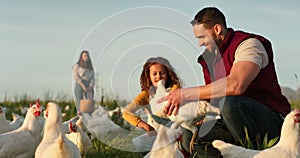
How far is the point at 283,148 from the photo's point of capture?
4.67 meters

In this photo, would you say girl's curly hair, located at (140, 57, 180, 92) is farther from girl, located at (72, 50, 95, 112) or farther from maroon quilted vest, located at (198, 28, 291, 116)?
girl, located at (72, 50, 95, 112)

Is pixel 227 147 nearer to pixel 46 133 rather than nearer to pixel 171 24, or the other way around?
pixel 171 24

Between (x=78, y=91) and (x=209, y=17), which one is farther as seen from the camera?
(x=78, y=91)

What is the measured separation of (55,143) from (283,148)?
73.1 inches

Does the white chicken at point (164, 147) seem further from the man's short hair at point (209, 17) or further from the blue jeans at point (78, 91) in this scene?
the man's short hair at point (209, 17)

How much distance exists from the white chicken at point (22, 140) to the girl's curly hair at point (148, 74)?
164 cm

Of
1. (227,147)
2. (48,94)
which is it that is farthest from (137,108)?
(48,94)

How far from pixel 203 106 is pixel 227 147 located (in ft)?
2.51

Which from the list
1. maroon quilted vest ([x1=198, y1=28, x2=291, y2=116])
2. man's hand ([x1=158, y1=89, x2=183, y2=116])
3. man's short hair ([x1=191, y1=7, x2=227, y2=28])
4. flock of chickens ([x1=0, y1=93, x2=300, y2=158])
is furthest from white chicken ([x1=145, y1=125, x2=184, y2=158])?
man's short hair ([x1=191, y1=7, x2=227, y2=28])

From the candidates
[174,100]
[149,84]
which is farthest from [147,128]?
[174,100]

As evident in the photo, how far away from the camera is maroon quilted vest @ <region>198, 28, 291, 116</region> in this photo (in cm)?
518

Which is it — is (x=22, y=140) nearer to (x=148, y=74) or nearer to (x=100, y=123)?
(x=100, y=123)

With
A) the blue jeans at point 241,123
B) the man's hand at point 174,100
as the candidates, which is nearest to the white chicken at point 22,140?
the blue jeans at point 241,123

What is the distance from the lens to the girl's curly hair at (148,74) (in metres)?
5.11
